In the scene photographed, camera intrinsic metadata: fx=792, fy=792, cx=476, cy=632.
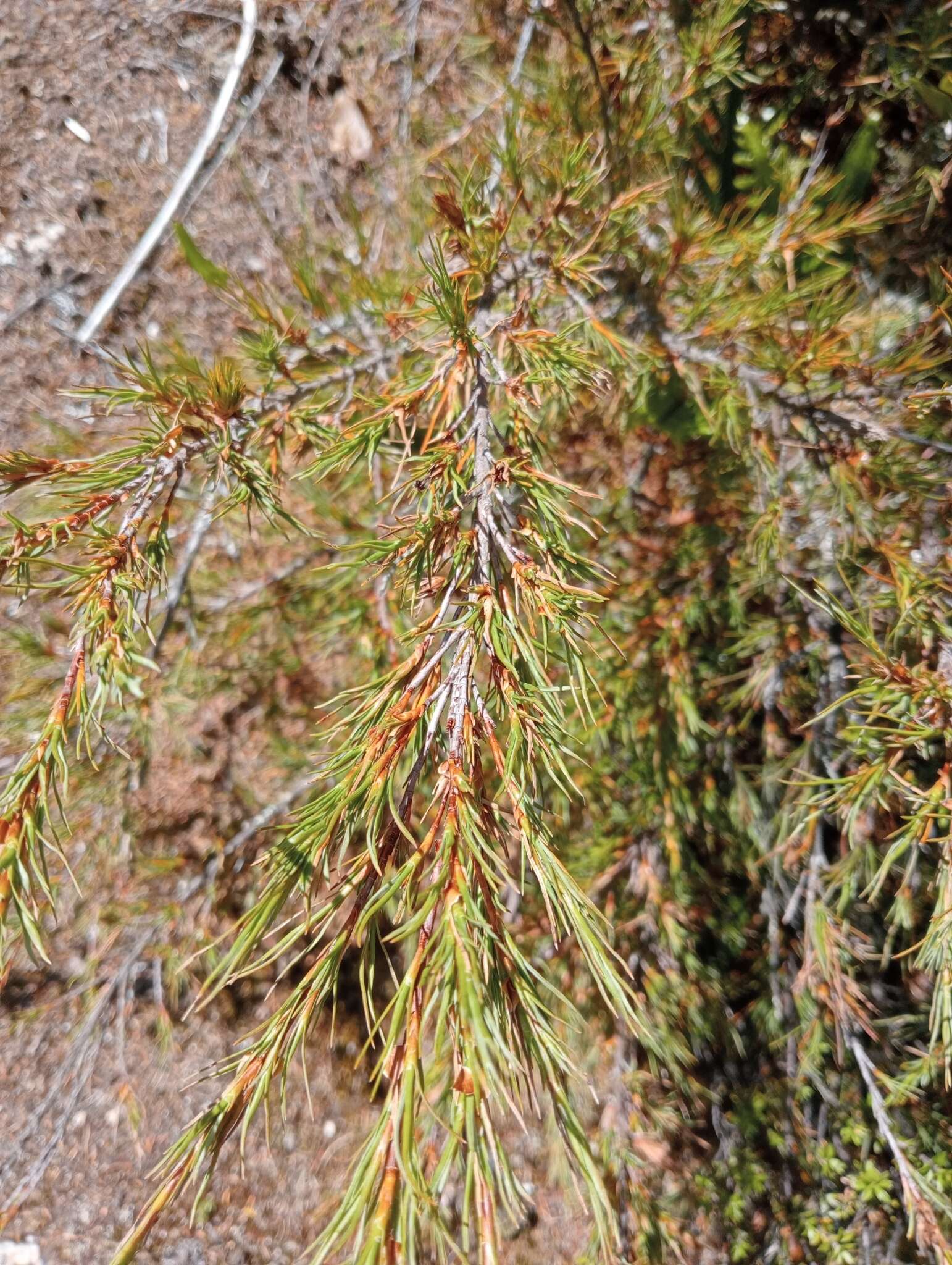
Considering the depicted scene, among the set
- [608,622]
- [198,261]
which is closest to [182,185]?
[198,261]

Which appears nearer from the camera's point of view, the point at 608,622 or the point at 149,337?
the point at 608,622

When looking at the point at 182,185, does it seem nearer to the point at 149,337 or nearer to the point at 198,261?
the point at 149,337

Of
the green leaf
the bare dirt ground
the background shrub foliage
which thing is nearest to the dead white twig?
the bare dirt ground

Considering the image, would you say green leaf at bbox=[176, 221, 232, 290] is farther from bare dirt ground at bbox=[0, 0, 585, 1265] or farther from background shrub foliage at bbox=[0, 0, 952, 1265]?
bare dirt ground at bbox=[0, 0, 585, 1265]

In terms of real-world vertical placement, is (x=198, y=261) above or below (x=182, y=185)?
below

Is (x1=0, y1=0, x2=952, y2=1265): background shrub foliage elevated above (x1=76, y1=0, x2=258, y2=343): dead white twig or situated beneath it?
situated beneath

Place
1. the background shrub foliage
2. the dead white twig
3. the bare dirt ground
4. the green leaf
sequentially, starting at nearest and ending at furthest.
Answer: the background shrub foliage, the green leaf, the bare dirt ground, the dead white twig
